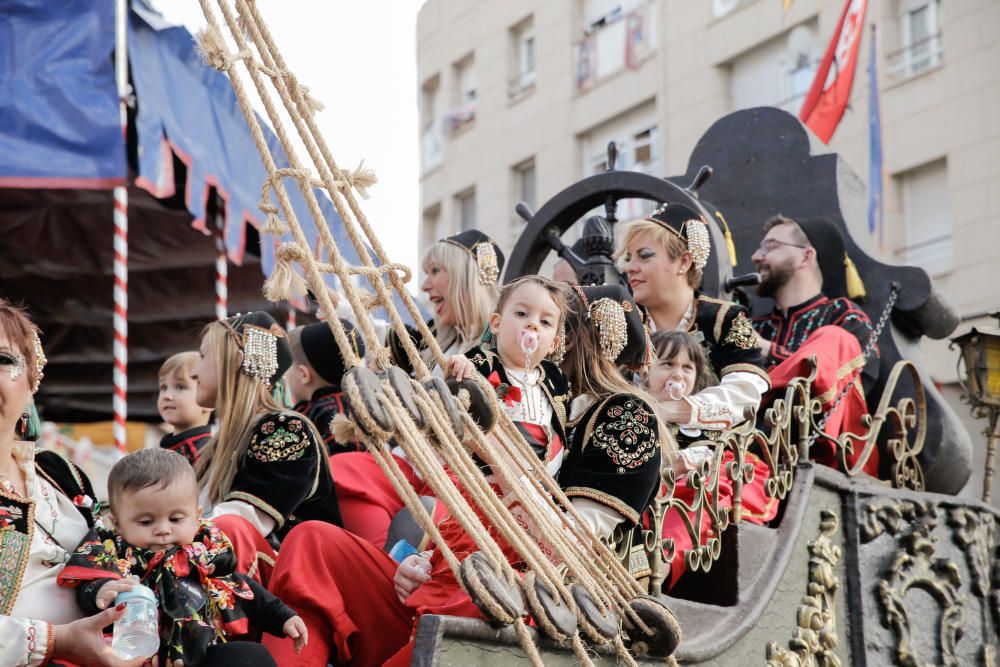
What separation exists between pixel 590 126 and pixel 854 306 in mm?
13978

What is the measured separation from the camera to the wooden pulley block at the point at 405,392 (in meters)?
2.78

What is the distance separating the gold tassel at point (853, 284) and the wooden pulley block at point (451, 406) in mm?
2967

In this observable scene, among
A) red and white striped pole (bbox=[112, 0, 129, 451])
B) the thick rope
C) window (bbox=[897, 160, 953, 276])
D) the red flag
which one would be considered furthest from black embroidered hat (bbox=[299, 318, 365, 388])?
window (bbox=[897, 160, 953, 276])

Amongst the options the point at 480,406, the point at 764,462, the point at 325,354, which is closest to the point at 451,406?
the point at 480,406

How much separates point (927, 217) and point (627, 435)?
12.4 meters

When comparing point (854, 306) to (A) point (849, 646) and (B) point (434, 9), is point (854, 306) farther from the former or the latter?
(B) point (434, 9)

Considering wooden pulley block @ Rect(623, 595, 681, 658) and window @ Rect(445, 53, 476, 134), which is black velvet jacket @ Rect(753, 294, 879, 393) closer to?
wooden pulley block @ Rect(623, 595, 681, 658)

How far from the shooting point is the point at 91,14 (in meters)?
6.73

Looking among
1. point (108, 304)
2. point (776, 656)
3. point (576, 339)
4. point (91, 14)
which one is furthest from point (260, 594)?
point (108, 304)

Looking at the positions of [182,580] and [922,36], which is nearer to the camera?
[182,580]

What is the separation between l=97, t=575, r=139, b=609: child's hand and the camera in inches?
96.8

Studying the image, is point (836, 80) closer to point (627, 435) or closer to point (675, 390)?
point (675, 390)

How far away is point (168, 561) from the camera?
8.65 feet

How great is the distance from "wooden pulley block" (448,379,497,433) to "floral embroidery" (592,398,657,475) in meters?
0.32
